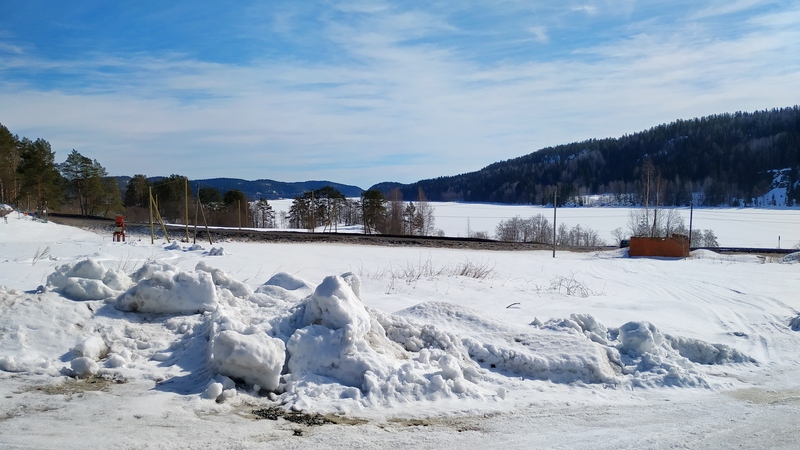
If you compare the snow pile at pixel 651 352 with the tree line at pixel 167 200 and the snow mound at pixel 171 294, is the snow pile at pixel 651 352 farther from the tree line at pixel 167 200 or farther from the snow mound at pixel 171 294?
the tree line at pixel 167 200

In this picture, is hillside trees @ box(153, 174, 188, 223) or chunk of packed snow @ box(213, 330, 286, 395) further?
hillside trees @ box(153, 174, 188, 223)

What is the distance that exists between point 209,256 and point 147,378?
1217cm

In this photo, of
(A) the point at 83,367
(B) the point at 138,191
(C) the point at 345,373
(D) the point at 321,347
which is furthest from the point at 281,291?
(B) the point at 138,191

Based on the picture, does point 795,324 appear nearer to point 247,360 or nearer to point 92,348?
point 247,360

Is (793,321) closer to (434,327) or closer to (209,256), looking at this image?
(434,327)

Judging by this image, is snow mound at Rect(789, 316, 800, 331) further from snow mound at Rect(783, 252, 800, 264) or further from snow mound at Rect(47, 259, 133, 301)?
snow mound at Rect(783, 252, 800, 264)

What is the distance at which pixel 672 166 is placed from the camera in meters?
134

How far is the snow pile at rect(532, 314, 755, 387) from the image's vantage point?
6.30m

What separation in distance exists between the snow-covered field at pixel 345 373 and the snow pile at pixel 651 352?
0.07 feet

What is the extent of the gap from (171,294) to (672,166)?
477ft

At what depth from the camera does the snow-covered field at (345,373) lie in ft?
14.9

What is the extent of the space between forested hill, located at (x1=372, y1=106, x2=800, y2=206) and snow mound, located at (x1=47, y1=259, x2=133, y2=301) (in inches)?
4212

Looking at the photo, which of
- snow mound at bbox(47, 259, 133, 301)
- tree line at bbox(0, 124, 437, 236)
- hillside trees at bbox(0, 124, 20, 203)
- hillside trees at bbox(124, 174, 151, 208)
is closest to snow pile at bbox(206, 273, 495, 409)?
snow mound at bbox(47, 259, 133, 301)

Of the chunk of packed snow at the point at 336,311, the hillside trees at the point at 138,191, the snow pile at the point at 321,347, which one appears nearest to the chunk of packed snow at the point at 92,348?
the snow pile at the point at 321,347
